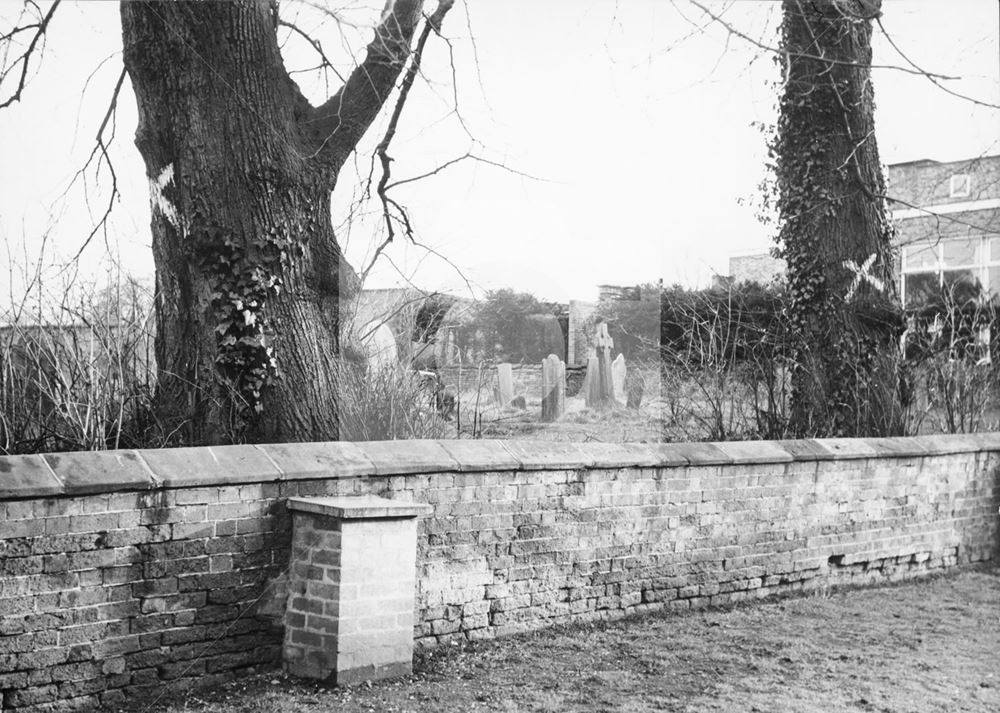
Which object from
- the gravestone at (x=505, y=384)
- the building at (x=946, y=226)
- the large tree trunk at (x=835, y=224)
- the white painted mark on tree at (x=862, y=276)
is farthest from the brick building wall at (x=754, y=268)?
the gravestone at (x=505, y=384)

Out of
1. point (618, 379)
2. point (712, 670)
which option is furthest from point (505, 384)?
point (712, 670)

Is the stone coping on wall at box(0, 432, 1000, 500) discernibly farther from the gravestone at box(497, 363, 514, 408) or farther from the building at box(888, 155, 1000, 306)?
the building at box(888, 155, 1000, 306)

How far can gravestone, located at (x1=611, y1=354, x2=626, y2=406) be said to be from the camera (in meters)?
11.5

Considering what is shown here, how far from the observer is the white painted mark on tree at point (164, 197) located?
6.87 m

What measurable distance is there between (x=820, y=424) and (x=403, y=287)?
4348mm

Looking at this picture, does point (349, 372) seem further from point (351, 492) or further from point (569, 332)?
point (569, 332)

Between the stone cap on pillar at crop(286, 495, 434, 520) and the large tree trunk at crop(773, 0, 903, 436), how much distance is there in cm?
670

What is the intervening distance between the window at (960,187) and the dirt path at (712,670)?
Result: 22689 millimetres

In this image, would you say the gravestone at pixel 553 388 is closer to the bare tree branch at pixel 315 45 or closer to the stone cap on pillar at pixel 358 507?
the bare tree branch at pixel 315 45

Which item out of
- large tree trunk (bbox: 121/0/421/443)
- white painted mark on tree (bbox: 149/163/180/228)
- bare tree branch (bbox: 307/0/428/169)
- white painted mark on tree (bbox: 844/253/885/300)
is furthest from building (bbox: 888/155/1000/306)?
white painted mark on tree (bbox: 149/163/180/228)

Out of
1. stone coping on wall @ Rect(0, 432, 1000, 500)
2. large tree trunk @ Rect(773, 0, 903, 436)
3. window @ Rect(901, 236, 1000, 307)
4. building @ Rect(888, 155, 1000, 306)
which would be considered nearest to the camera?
stone coping on wall @ Rect(0, 432, 1000, 500)

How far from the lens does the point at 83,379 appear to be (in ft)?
20.1

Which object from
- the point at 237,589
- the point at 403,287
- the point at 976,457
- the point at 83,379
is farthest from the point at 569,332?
the point at 237,589

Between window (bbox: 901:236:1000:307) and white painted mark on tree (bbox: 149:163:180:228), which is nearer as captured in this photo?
white painted mark on tree (bbox: 149:163:180:228)
